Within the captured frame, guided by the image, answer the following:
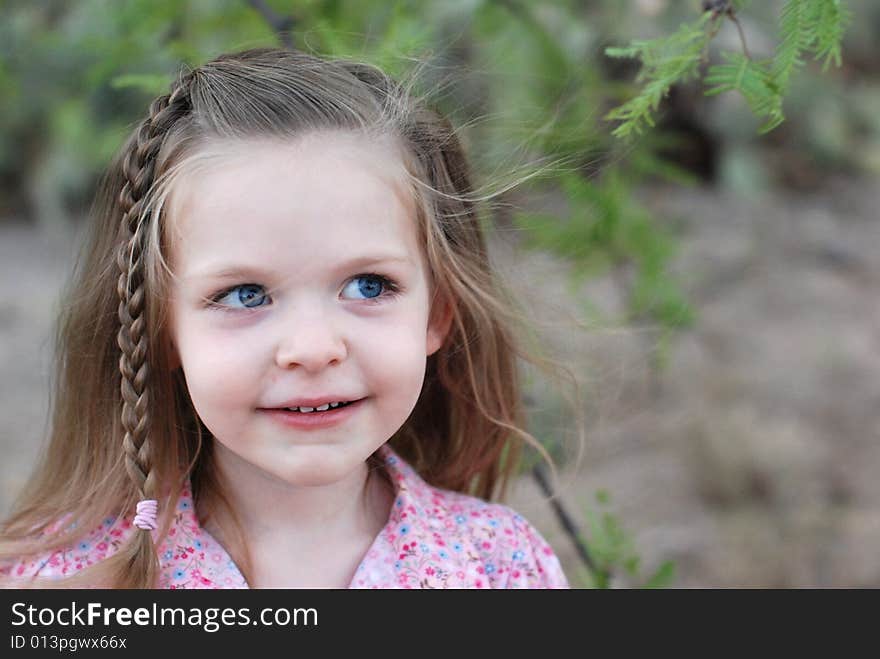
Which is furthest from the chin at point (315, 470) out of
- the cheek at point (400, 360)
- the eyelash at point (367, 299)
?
the eyelash at point (367, 299)

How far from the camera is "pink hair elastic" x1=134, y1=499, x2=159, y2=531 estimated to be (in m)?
1.40

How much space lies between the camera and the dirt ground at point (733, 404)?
135 inches

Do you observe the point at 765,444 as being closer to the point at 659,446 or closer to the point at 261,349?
the point at 659,446

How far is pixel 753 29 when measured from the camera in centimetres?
650

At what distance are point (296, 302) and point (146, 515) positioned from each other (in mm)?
357

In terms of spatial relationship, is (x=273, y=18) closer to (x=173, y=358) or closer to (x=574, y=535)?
(x=173, y=358)

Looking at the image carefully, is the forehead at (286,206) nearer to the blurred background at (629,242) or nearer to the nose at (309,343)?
the nose at (309,343)

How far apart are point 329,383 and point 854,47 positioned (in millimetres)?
7460

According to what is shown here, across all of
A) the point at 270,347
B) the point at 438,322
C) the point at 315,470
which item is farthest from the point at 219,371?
the point at 438,322

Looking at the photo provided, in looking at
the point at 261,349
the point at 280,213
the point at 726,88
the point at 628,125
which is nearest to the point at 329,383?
the point at 261,349

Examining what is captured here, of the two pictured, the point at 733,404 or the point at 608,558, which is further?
the point at 733,404

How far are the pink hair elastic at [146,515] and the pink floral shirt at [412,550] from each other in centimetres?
10

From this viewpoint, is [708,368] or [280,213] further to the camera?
[708,368]

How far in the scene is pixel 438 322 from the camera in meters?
1.64
